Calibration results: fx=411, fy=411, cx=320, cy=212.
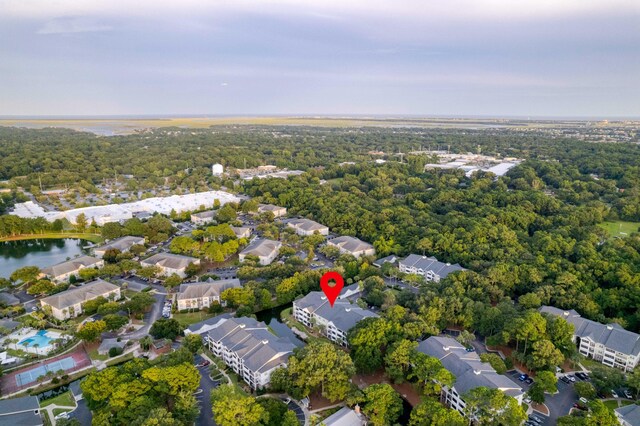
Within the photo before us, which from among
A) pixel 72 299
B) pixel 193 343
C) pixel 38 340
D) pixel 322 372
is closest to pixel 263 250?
pixel 72 299

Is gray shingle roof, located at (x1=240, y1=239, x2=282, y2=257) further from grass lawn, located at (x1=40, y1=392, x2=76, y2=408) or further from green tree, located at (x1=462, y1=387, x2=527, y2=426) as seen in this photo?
green tree, located at (x1=462, y1=387, x2=527, y2=426)

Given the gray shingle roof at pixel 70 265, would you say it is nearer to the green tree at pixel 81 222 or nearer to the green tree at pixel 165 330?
the green tree at pixel 81 222

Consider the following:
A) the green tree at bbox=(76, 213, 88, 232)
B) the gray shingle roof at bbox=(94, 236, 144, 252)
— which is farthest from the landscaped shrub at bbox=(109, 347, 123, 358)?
the green tree at bbox=(76, 213, 88, 232)

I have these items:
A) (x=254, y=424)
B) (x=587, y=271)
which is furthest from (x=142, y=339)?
(x=587, y=271)

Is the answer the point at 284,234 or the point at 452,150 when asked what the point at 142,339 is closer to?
the point at 284,234

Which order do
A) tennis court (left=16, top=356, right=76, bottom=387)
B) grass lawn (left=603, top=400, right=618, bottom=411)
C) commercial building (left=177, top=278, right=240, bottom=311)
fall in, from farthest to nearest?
commercial building (left=177, top=278, right=240, bottom=311) < tennis court (left=16, top=356, right=76, bottom=387) < grass lawn (left=603, top=400, right=618, bottom=411)
